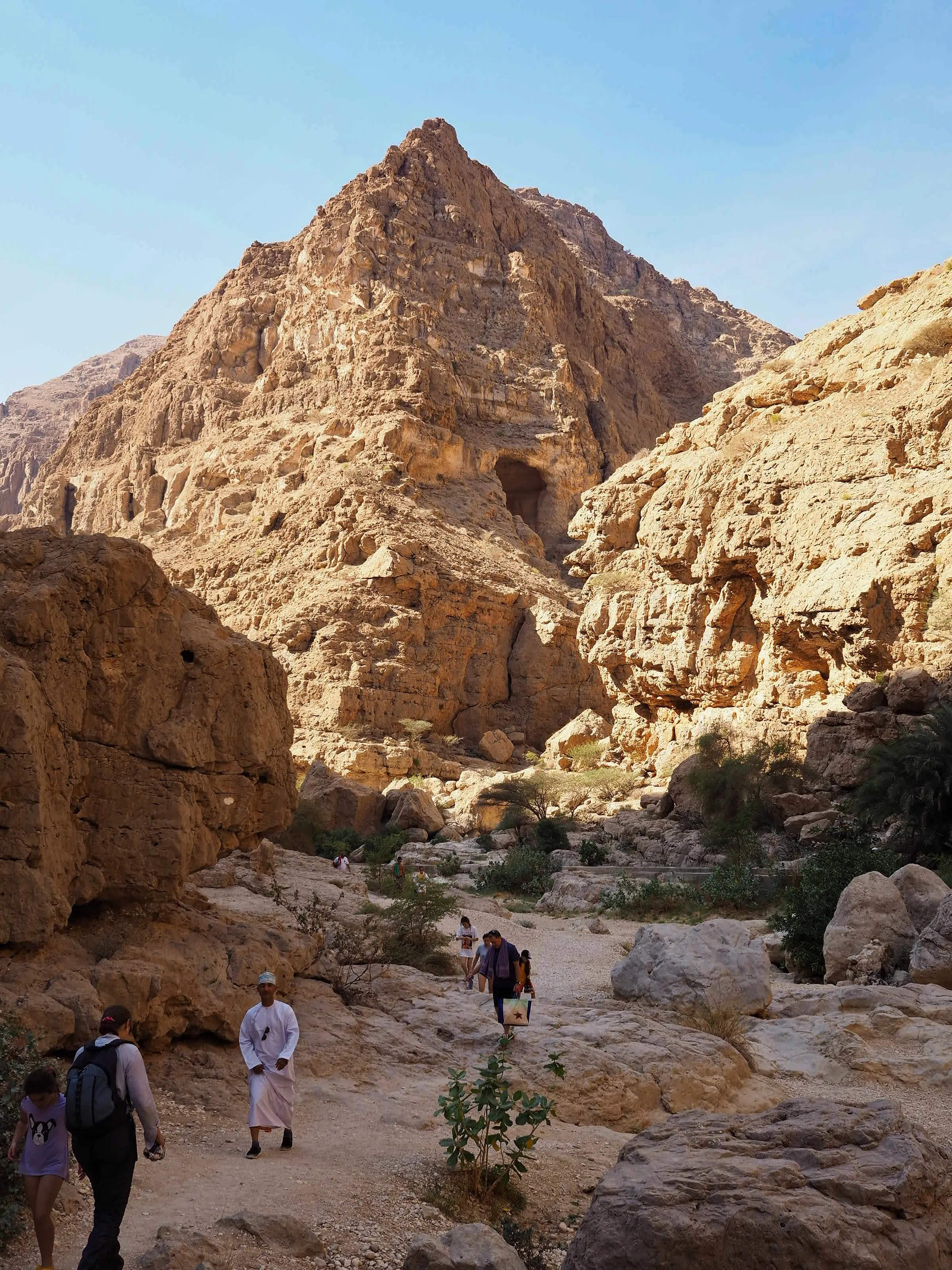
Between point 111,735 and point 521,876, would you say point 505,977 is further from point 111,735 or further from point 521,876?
point 521,876

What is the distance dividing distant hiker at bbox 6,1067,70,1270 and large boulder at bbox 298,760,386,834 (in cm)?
2403

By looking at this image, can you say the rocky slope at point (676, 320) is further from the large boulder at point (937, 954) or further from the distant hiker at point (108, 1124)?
the distant hiker at point (108, 1124)

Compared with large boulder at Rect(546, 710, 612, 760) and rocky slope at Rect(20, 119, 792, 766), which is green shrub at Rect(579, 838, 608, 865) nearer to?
large boulder at Rect(546, 710, 612, 760)

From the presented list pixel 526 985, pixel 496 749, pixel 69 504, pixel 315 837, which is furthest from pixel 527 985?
pixel 69 504

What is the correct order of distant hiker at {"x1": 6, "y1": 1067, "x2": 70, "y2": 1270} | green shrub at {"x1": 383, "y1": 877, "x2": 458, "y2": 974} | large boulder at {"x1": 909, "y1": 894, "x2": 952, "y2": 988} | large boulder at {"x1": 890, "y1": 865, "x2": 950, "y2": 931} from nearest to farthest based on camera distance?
1. distant hiker at {"x1": 6, "y1": 1067, "x2": 70, "y2": 1270}
2. large boulder at {"x1": 909, "y1": 894, "x2": 952, "y2": 988}
3. green shrub at {"x1": 383, "y1": 877, "x2": 458, "y2": 974}
4. large boulder at {"x1": 890, "y1": 865, "x2": 950, "y2": 931}

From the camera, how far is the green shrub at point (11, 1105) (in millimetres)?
3875

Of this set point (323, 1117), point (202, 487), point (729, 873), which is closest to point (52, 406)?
point (202, 487)

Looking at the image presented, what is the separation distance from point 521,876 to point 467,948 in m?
9.89

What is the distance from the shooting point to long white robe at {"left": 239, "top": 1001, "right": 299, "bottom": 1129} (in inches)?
207

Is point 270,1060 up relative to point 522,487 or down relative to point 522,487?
down

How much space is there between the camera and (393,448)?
47.1m

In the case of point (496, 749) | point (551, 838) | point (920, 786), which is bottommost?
point (551, 838)

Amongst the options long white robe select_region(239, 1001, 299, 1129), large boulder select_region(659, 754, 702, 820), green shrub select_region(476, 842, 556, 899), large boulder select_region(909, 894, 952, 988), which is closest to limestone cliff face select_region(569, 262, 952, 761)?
large boulder select_region(659, 754, 702, 820)

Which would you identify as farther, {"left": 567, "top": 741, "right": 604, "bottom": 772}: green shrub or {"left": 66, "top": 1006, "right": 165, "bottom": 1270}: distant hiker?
{"left": 567, "top": 741, "right": 604, "bottom": 772}: green shrub
